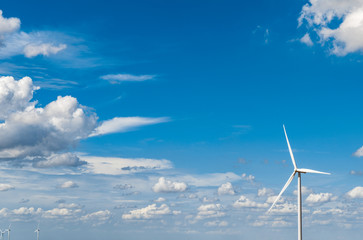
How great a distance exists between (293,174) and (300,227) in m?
22.3

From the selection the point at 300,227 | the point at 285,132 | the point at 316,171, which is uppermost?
the point at 285,132

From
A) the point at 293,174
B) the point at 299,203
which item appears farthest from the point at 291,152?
the point at 299,203

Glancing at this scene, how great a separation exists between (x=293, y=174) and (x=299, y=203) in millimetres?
17994

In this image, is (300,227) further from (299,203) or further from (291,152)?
(291,152)

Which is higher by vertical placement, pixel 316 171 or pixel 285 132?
pixel 285 132

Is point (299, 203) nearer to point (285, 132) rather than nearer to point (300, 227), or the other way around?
point (300, 227)

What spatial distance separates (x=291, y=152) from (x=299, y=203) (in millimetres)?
19543

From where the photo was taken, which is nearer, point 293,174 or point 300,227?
point 300,227

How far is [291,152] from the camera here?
162750 mm

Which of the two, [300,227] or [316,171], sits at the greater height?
[316,171]

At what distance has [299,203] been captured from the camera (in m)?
149

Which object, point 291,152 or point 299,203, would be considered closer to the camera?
point 299,203

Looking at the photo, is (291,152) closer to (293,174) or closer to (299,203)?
(293,174)

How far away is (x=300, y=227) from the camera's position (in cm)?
14788
